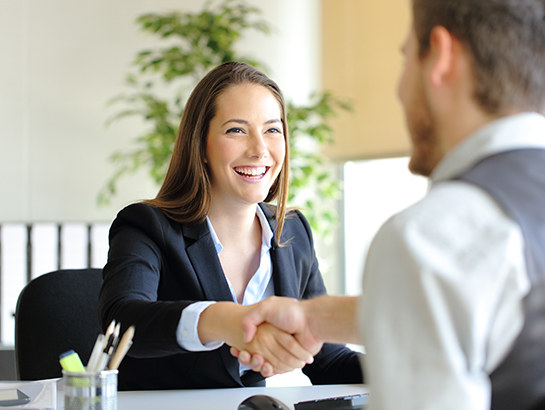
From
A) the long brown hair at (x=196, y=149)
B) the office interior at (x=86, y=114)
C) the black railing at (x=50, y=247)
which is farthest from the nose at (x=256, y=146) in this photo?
the black railing at (x=50, y=247)

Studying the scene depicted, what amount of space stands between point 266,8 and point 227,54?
3.47 ft

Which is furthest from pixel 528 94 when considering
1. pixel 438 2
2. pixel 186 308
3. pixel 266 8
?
pixel 266 8

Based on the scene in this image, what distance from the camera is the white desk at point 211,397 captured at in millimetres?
1204

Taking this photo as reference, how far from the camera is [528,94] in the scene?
715 mm

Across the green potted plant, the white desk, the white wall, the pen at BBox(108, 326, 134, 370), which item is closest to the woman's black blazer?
the white desk

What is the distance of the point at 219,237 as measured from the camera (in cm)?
176

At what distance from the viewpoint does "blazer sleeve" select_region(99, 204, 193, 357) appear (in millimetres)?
1239

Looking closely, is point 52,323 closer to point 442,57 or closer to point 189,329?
point 189,329

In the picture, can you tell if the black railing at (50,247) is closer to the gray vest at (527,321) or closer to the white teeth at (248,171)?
the white teeth at (248,171)

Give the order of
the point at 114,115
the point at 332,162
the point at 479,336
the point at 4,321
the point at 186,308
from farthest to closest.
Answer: the point at 332,162 < the point at 114,115 < the point at 4,321 < the point at 186,308 < the point at 479,336

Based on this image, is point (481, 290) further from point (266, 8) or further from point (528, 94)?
point (266, 8)

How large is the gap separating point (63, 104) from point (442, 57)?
3.27 meters

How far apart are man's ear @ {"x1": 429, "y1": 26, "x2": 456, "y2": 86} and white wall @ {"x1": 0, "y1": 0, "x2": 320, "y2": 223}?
3.13 meters

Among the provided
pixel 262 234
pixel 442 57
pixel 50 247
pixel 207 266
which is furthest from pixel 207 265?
pixel 50 247
